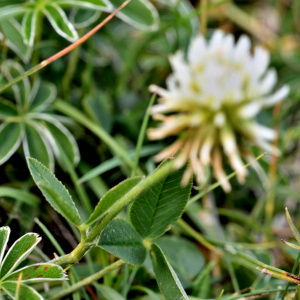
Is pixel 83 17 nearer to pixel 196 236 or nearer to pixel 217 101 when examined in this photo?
pixel 217 101

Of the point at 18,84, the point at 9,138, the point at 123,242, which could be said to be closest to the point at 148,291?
the point at 123,242

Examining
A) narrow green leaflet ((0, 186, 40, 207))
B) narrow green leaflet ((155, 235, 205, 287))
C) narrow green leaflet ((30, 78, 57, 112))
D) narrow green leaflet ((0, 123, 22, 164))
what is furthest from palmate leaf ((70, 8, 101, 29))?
narrow green leaflet ((155, 235, 205, 287))

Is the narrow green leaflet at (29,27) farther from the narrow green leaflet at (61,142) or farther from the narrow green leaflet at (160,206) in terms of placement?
the narrow green leaflet at (160,206)

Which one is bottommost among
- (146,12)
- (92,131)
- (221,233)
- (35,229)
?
(221,233)

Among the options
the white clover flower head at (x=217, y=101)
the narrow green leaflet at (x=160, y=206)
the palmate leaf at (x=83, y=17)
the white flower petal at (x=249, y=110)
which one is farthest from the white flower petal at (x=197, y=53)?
the narrow green leaflet at (x=160, y=206)

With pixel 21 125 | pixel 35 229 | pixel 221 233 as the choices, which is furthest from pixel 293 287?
pixel 21 125

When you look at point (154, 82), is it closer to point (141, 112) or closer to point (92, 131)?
point (141, 112)
